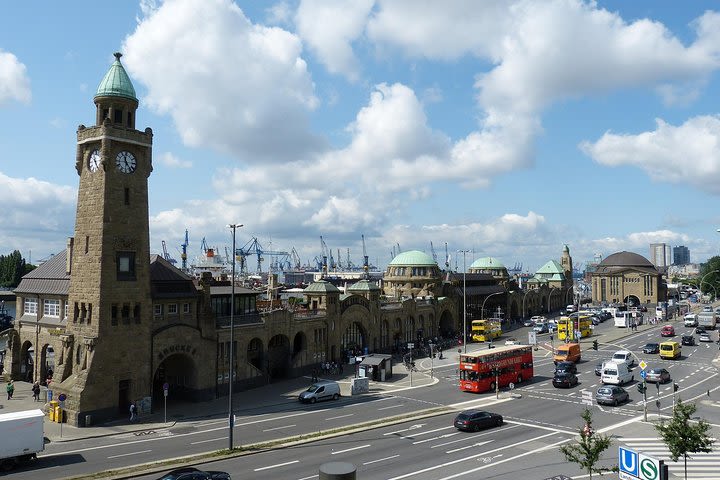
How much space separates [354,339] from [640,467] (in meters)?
60.8

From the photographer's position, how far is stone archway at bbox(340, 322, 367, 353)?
75.1m

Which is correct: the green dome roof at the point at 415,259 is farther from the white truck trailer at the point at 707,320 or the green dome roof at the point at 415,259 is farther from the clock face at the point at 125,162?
the clock face at the point at 125,162

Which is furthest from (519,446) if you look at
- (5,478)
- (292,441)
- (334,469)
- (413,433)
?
(5,478)

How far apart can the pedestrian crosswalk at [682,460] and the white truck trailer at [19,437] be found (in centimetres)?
3424

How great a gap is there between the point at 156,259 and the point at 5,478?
89.5 ft

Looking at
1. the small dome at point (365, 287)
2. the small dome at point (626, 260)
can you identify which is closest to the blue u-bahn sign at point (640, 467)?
the small dome at point (365, 287)

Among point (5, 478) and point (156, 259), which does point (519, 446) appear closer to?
point (5, 478)

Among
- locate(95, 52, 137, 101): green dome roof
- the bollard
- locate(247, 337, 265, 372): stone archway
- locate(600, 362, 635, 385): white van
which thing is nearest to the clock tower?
locate(95, 52, 137, 101): green dome roof

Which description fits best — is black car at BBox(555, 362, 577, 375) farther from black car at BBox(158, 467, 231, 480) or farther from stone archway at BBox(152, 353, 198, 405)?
black car at BBox(158, 467, 231, 480)

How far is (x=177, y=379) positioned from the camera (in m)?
54.8

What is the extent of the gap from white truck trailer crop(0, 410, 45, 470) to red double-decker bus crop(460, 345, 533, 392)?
118ft

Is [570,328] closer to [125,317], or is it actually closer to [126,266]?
[125,317]

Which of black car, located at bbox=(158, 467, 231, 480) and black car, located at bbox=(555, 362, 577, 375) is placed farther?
black car, located at bbox=(555, 362, 577, 375)

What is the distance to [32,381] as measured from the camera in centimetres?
6053
